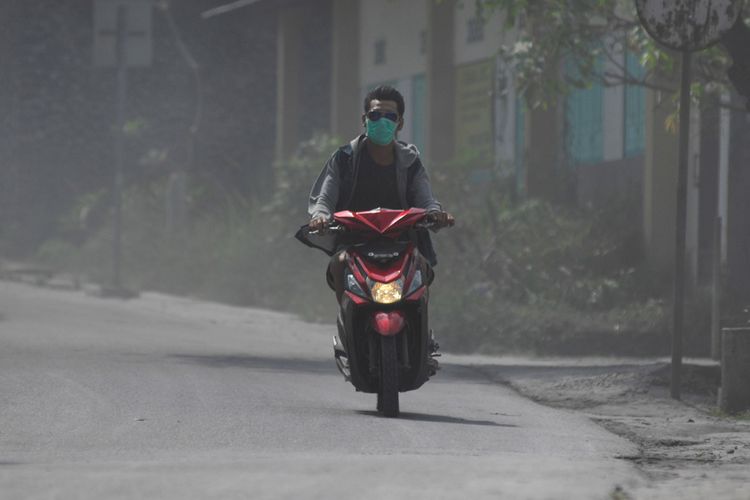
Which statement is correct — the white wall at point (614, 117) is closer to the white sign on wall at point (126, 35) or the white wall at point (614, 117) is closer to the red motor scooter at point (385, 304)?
the white sign on wall at point (126, 35)

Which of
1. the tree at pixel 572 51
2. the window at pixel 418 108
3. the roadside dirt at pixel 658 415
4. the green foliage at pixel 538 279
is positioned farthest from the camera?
the window at pixel 418 108

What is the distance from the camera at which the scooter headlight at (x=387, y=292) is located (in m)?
9.56

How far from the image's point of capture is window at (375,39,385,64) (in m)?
29.1

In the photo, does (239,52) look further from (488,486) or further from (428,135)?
(488,486)

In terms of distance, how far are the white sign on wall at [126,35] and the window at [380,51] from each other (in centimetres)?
415

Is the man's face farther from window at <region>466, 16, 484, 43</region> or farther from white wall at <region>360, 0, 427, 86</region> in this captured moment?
white wall at <region>360, 0, 427, 86</region>

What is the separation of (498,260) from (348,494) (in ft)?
43.4

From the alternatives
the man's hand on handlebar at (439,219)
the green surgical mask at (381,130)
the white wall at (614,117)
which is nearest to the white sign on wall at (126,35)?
the white wall at (614,117)

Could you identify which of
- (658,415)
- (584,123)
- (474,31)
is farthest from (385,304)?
(474,31)

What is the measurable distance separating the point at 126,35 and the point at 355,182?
17173 millimetres

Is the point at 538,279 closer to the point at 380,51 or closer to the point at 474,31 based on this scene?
the point at 474,31

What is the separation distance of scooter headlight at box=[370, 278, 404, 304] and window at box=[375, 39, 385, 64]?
19779 millimetres

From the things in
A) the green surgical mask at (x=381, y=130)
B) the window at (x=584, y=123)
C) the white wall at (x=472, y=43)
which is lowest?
the green surgical mask at (x=381, y=130)

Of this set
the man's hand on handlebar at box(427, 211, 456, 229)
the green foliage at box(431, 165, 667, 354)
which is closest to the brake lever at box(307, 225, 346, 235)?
the man's hand on handlebar at box(427, 211, 456, 229)
